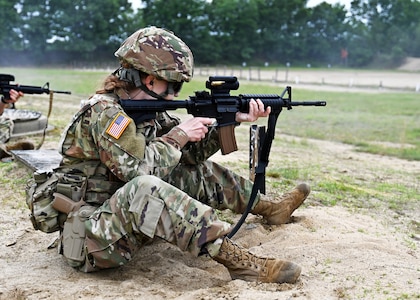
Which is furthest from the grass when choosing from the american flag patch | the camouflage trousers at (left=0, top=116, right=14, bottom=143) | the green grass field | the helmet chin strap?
the camouflage trousers at (left=0, top=116, right=14, bottom=143)

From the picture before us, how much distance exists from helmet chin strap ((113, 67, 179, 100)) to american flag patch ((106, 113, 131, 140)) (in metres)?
0.31

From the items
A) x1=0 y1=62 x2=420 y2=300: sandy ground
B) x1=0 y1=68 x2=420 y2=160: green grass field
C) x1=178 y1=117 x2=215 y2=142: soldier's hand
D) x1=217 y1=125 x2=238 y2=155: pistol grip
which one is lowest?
x1=0 y1=68 x2=420 y2=160: green grass field

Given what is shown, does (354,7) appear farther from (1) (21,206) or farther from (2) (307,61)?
(1) (21,206)

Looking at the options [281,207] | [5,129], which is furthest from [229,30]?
[281,207]

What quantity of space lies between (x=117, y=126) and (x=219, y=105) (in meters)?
0.85

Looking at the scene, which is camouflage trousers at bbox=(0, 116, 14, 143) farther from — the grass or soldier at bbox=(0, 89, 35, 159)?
the grass

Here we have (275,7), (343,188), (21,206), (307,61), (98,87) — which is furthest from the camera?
(275,7)

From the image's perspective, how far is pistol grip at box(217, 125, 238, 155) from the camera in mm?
4297

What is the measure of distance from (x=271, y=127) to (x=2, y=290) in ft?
7.13

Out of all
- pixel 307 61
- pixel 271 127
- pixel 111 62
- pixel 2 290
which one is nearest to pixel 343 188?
pixel 271 127

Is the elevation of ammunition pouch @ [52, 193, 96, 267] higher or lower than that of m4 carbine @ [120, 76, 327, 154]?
lower

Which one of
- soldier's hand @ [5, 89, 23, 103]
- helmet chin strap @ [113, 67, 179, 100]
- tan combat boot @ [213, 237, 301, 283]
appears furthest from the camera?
soldier's hand @ [5, 89, 23, 103]

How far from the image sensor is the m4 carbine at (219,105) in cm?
389

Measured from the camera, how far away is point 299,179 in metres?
7.15
